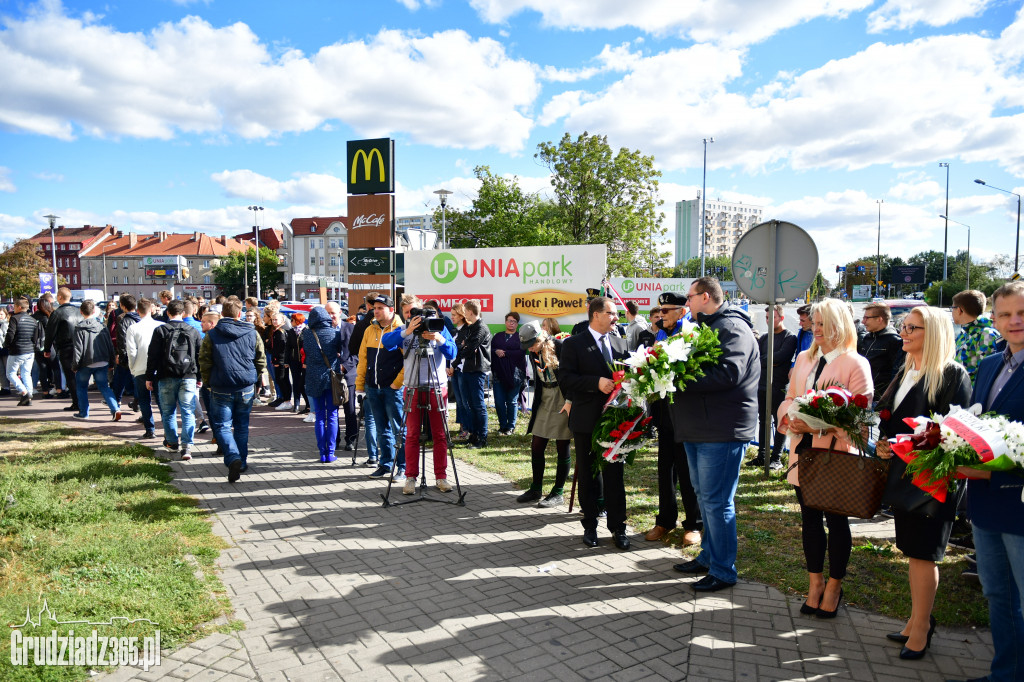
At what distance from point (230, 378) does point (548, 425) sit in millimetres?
3880

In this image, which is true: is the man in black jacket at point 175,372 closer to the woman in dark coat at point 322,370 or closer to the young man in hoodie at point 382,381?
the woman in dark coat at point 322,370

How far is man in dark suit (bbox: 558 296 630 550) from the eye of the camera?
538cm

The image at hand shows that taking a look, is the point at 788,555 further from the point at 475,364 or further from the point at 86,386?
the point at 86,386

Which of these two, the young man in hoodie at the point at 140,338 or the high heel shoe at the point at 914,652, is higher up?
the young man in hoodie at the point at 140,338

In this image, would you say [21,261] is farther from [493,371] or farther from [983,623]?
[983,623]

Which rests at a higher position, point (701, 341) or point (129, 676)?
point (701, 341)

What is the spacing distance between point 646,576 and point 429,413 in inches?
124

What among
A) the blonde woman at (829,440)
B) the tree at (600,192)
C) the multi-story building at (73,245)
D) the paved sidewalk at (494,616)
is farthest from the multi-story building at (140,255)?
the blonde woman at (829,440)

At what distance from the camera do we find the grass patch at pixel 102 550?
13.0ft

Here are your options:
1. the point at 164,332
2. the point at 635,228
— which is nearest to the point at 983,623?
the point at 164,332

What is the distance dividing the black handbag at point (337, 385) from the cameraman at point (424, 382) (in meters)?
1.39

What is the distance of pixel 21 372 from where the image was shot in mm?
13461

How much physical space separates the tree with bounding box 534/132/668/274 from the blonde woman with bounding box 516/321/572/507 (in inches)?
825

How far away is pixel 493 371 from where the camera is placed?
10.1 metres
